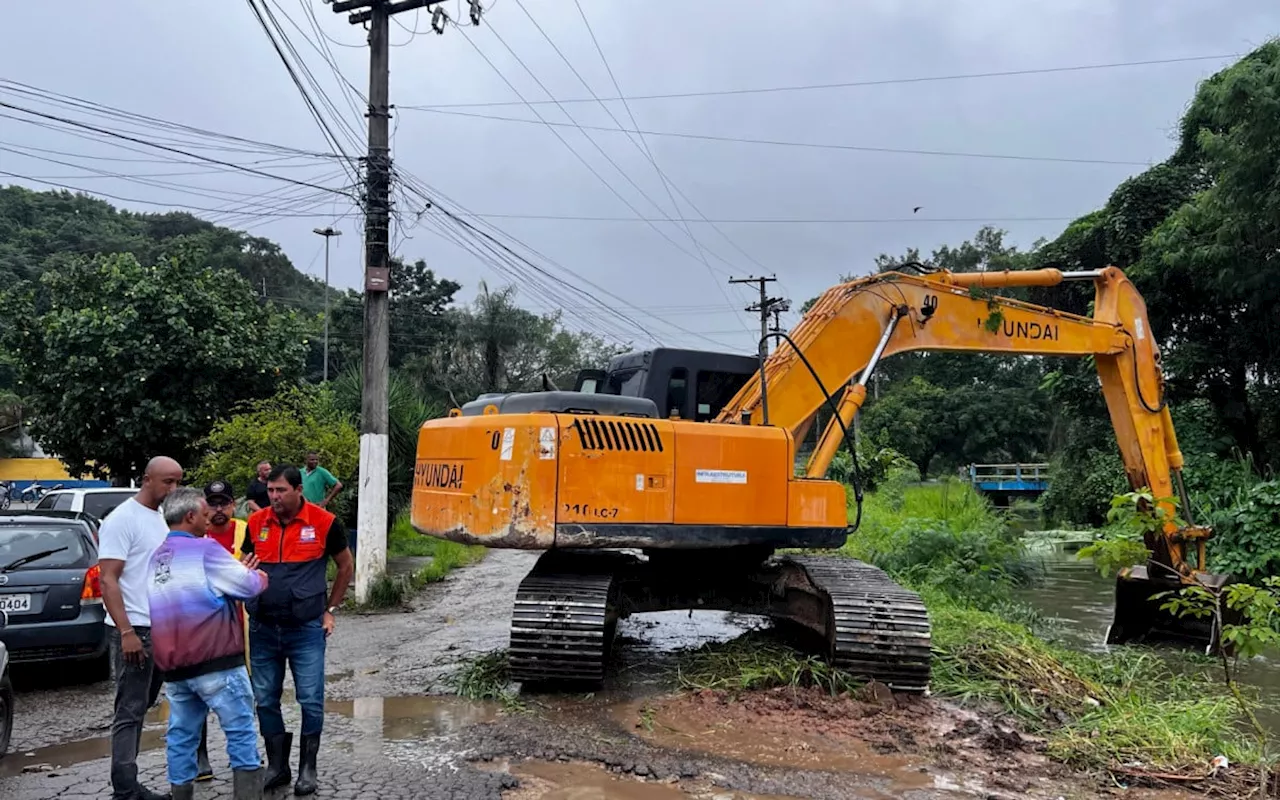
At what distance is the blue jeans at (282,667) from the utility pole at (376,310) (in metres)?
5.73

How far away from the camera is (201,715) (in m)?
4.23

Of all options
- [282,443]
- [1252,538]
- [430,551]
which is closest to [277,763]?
[282,443]

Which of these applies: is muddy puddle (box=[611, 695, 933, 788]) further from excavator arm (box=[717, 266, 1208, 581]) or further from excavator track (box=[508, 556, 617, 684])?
excavator arm (box=[717, 266, 1208, 581])

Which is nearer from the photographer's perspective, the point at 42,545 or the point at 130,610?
the point at 130,610

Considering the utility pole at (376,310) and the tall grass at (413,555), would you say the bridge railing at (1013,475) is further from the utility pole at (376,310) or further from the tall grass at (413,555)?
the utility pole at (376,310)

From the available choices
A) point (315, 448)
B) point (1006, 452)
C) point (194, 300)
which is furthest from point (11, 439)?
point (1006, 452)

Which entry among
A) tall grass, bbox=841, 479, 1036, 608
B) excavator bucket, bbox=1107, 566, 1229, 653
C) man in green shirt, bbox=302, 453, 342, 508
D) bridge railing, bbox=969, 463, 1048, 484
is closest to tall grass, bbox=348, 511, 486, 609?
man in green shirt, bbox=302, 453, 342, 508

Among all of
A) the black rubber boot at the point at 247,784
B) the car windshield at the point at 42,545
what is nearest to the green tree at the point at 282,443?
the car windshield at the point at 42,545

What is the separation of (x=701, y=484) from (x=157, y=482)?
3448mm

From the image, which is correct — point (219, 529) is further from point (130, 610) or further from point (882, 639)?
point (882, 639)

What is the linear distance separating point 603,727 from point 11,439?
154 ft

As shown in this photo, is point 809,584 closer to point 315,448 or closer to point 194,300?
point 315,448

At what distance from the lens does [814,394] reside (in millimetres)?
8141

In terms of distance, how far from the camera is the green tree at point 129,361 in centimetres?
1602
